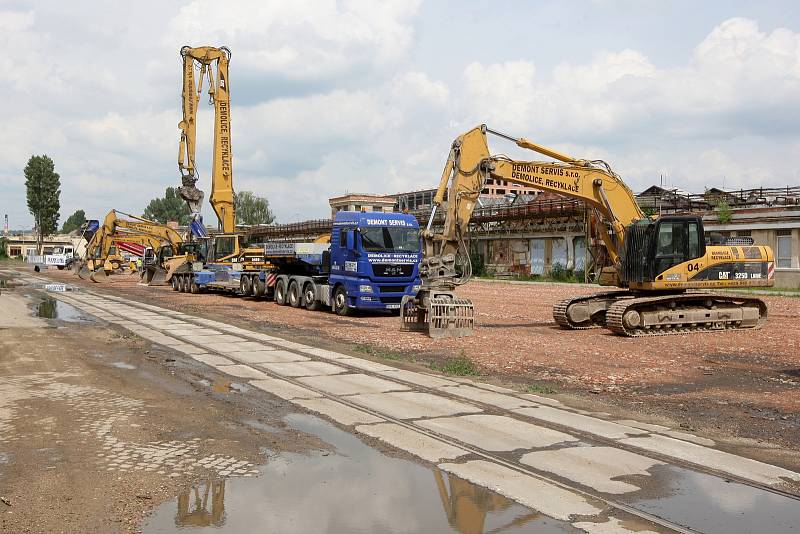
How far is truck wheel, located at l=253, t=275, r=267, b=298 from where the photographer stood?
3269 cm

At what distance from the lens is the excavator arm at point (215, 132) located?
39719mm

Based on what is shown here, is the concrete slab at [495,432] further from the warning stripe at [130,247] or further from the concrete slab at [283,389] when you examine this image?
the warning stripe at [130,247]

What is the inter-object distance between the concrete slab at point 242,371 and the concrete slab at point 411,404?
2.60m

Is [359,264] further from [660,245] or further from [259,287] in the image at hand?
[259,287]

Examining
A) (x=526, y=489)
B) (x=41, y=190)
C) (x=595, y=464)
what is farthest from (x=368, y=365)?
(x=41, y=190)

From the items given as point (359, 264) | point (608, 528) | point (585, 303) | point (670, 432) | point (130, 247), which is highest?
point (130, 247)

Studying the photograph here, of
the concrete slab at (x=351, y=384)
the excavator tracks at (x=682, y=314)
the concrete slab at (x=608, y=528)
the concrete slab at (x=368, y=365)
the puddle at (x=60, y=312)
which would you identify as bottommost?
the concrete slab at (x=608, y=528)

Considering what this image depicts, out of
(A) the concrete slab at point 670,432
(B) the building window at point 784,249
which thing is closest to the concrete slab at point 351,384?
(A) the concrete slab at point 670,432

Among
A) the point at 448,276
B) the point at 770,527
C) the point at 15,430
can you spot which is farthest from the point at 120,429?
the point at 448,276

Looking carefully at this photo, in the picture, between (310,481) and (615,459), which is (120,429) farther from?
(615,459)

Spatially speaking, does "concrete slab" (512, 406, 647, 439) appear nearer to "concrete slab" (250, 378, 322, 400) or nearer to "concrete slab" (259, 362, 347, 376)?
"concrete slab" (250, 378, 322, 400)

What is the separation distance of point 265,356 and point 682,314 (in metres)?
10.9

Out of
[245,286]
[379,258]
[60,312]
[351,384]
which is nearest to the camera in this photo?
[351,384]

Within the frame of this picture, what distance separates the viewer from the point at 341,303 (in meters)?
25.3
